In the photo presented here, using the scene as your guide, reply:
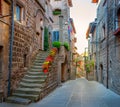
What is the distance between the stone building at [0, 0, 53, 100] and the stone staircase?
311 millimetres

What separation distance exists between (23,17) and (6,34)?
2.54 meters

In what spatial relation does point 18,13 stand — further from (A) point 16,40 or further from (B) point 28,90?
(B) point 28,90

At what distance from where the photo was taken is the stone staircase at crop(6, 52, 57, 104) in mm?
9344

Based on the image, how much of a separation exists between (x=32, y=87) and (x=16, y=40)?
7.57 feet

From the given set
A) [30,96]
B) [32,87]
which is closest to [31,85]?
[32,87]

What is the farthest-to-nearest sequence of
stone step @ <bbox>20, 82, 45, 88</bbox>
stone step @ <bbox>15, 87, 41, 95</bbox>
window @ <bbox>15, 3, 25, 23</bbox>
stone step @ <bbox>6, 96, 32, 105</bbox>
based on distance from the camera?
window @ <bbox>15, 3, 25, 23</bbox>
stone step @ <bbox>20, 82, 45, 88</bbox>
stone step @ <bbox>15, 87, 41, 95</bbox>
stone step @ <bbox>6, 96, 32, 105</bbox>

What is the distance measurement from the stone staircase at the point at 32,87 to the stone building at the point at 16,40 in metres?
0.31

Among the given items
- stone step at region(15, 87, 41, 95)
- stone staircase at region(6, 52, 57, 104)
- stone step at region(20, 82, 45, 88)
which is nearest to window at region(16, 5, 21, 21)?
stone staircase at region(6, 52, 57, 104)

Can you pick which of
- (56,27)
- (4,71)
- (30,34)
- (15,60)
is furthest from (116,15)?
(56,27)

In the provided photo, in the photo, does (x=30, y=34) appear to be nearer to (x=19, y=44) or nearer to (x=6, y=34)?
(x=19, y=44)

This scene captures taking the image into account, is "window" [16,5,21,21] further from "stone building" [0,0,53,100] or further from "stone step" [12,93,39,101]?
"stone step" [12,93,39,101]

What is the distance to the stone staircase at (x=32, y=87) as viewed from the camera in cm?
934

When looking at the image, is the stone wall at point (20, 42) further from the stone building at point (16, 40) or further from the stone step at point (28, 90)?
the stone step at point (28, 90)

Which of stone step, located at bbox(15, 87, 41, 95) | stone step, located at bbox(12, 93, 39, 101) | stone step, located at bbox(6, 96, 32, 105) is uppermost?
stone step, located at bbox(15, 87, 41, 95)
